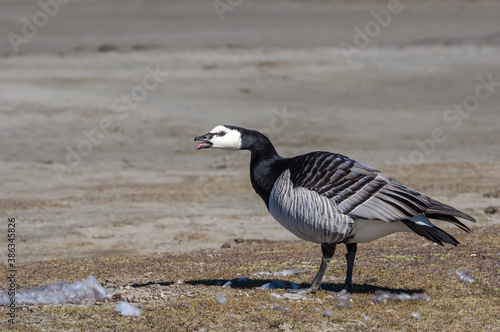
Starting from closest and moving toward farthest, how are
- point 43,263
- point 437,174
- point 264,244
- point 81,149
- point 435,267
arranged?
point 435,267 < point 43,263 < point 264,244 < point 437,174 < point 81,149

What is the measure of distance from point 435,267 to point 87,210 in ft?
23.4

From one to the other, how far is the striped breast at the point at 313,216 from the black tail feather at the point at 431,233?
0.56 m

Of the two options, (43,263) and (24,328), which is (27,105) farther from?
(24,328)

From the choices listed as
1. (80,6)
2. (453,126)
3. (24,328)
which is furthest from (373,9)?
(24,328)

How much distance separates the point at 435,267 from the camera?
8977 mm

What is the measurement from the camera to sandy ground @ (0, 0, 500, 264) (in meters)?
13.8

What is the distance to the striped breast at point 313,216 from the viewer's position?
758cm

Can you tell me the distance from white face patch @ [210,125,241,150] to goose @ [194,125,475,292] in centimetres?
58

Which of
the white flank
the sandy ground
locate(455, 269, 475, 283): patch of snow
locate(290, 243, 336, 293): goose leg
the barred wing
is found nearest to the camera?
the barred wing

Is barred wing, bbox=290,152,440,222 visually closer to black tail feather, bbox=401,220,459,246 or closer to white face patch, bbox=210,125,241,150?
black tail feather, bbox=401,220,459,246

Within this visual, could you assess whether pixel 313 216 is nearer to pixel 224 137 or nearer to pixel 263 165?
pixel 263 165

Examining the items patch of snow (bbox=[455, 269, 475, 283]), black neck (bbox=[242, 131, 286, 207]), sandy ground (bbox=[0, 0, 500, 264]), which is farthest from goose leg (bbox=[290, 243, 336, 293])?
sandy ground (bbox=[0, 0, 500, 264])

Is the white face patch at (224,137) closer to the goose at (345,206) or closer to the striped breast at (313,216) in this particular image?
the goose at (345,206)

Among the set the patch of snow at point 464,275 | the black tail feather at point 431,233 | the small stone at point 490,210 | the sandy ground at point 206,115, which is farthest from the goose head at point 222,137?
the small stone at point 490,210
